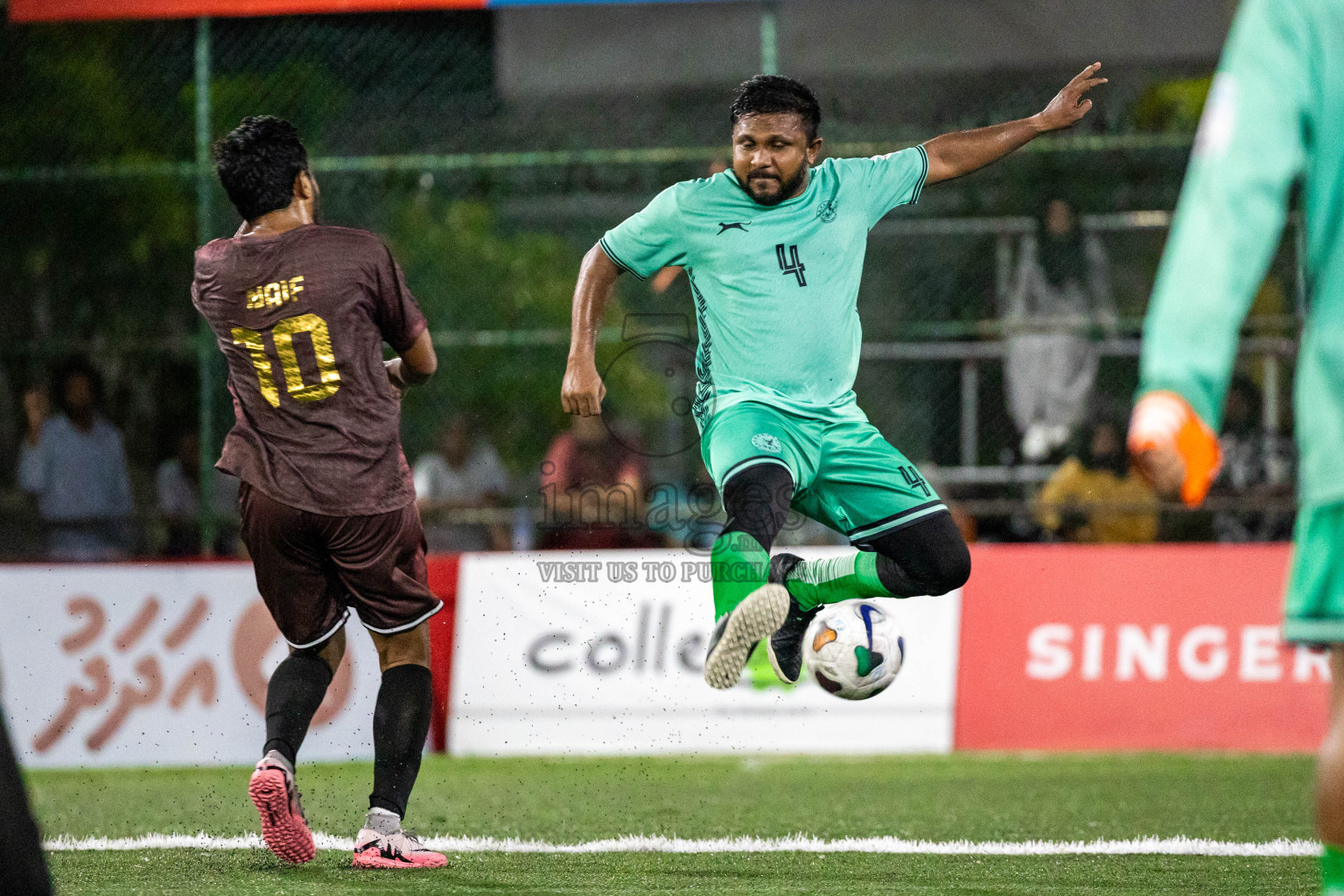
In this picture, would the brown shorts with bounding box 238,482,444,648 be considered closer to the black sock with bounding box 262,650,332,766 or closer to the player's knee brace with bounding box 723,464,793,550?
the black sock with bounding box 262,650,332,766

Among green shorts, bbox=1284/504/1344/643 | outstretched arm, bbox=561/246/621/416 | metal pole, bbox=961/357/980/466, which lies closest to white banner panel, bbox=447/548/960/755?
metal pole, bbox=961/357/980/466

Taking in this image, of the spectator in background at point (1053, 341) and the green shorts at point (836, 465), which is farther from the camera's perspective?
the spectator in background at point (1053, 341)

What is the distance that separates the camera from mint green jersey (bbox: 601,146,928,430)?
5195 millimetres

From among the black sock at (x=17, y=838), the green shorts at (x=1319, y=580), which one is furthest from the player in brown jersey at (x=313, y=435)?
the green shorts at (x=1319, y=580)

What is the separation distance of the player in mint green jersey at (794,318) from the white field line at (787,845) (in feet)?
2.94

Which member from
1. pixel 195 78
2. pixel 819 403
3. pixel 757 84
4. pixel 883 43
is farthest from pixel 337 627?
pixel 883 43

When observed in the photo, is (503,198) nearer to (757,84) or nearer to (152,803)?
(152,803)

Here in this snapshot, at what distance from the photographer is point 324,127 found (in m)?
11.1

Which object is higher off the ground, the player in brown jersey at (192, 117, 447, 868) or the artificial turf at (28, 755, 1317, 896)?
the player in brown jersey at (192, 117, 447, 868)

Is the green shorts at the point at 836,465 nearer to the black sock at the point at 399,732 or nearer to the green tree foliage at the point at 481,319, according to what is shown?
the black sock at the point at 399,732

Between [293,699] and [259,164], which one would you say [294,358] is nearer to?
[259,164]

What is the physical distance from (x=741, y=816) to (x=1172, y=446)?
4.54 metres

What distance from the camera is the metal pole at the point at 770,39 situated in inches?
420

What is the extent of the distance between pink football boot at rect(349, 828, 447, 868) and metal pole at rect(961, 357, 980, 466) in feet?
20.4
